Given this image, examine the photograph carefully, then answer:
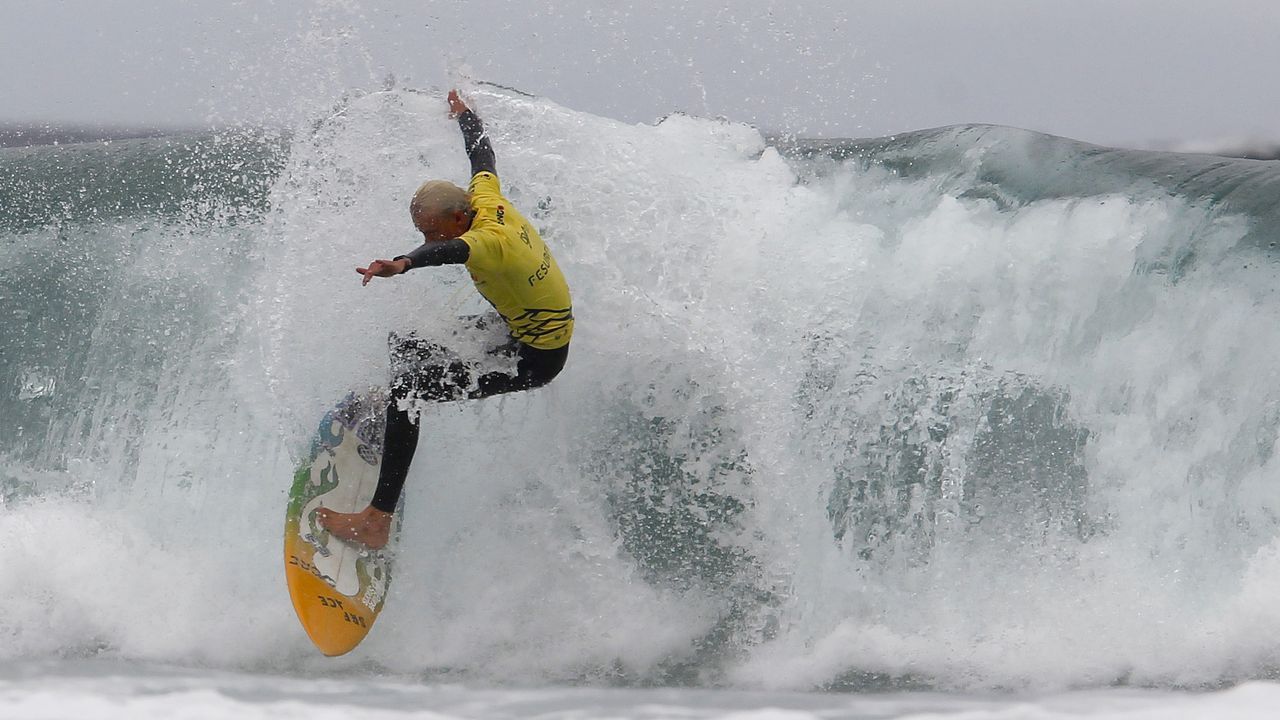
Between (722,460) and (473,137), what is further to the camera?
(722,460)

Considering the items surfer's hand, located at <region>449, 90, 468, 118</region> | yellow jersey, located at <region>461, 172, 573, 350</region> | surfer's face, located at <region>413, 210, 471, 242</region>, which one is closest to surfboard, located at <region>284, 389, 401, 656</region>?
yellow jersey, located at <region>461, 172, 573, 350</region>

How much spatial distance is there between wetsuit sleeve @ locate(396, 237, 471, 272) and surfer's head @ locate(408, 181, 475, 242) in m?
0.24

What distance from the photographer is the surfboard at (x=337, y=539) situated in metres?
4.65

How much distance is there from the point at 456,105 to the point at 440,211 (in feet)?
3.24

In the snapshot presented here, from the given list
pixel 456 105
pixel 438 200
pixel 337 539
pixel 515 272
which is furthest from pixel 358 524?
pixel 456 105

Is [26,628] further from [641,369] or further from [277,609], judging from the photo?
[641,369]

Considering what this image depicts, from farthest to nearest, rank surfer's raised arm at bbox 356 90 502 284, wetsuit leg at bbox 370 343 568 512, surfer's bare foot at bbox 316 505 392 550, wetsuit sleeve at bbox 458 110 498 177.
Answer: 1. surfer's bare foot at bbox 316 505 392 550
2. wetsuit sleeve at bbox 458 110 498 177
3. wetsuit leg at bbox 370 343 568 512
4. surfer's raised arm at bbox 356 90 502 284

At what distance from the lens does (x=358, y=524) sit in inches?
188

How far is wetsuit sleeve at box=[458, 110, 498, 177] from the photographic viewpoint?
4578 mm

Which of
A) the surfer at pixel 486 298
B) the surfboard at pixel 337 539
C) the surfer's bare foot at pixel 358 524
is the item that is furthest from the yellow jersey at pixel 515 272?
the surfer's bare foot at pixel 358 524

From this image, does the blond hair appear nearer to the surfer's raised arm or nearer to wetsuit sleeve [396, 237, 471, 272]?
the surfer's raised arm

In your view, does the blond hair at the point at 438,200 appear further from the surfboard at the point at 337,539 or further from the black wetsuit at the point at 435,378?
the surfboard at the point at 337,539

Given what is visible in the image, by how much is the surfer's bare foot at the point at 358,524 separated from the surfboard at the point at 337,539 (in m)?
0.03

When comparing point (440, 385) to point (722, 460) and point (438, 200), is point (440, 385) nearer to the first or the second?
point (438, 200)
